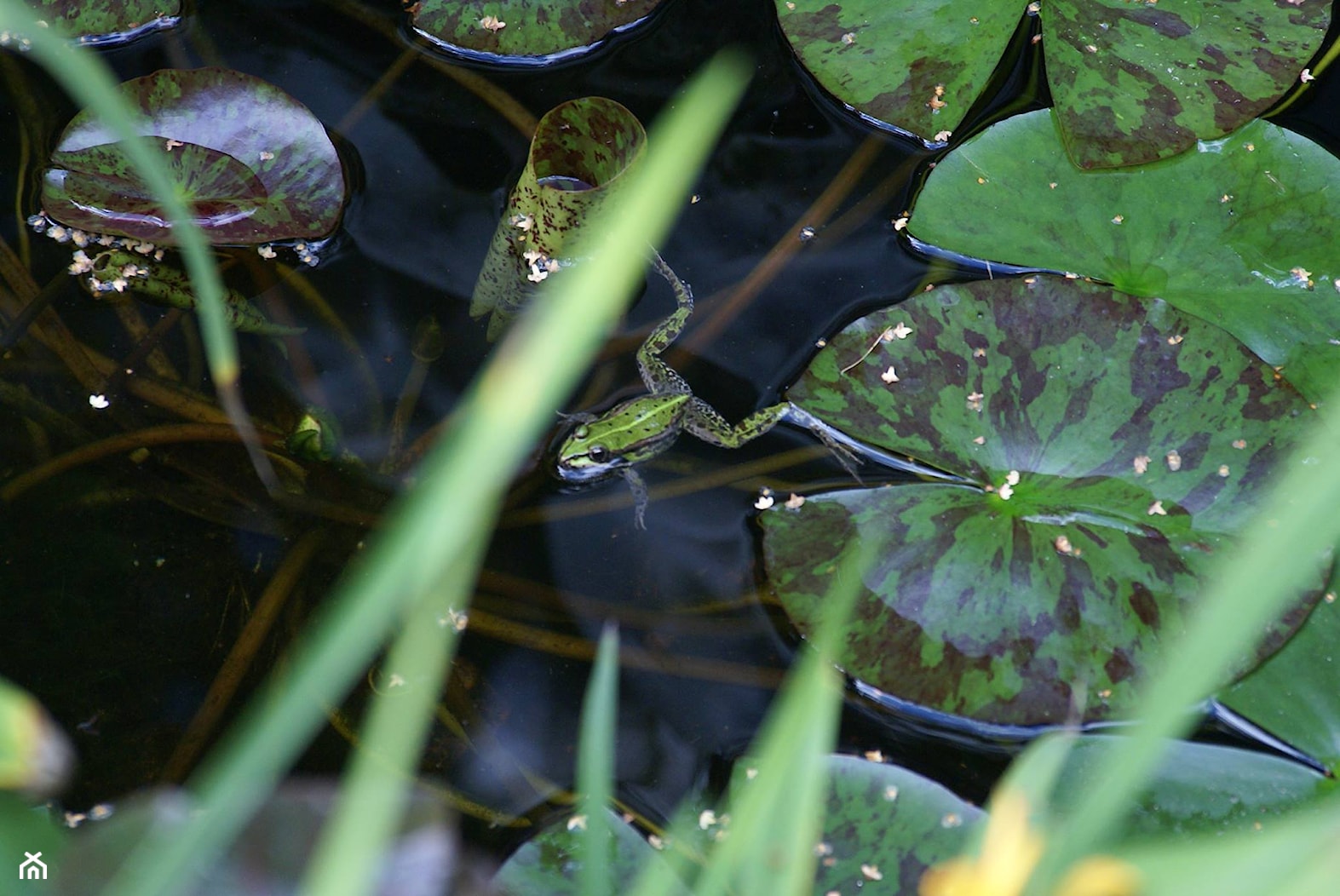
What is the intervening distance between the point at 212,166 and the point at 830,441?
2.27 m

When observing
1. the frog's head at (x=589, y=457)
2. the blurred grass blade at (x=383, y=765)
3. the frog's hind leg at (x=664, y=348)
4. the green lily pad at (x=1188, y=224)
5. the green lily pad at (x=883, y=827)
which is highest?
the blurred grass blade at (x=383, y=765)

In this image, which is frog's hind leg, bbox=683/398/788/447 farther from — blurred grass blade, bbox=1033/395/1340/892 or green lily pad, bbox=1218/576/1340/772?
blurred grass blade, bbox=1033/395/1340/892

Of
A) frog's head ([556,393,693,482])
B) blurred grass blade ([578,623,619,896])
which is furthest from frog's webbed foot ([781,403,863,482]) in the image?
blurred grass blade ([578,623,619,896])

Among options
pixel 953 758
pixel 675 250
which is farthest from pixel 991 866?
pixel 675 250

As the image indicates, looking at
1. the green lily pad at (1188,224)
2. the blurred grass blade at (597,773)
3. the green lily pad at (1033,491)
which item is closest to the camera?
the blurred grass blade at (597,773)

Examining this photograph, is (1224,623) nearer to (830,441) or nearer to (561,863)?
(561,863)

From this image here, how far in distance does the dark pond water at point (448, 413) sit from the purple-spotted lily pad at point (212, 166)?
0.71 ft

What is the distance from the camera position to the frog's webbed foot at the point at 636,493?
3.05 m

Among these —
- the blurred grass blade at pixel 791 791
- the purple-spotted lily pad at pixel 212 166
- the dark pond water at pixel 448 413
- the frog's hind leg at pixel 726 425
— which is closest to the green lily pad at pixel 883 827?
the dark pond water at pixel 448 413

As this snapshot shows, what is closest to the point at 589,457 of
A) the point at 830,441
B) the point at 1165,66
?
the point at 830,441

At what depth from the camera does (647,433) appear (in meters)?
3.09

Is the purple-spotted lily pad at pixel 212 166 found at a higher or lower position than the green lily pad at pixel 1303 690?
higher

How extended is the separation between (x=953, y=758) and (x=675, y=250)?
1986mm

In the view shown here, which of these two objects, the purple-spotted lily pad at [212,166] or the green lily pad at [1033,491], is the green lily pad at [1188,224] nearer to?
the green lily pad at [1033,491]
